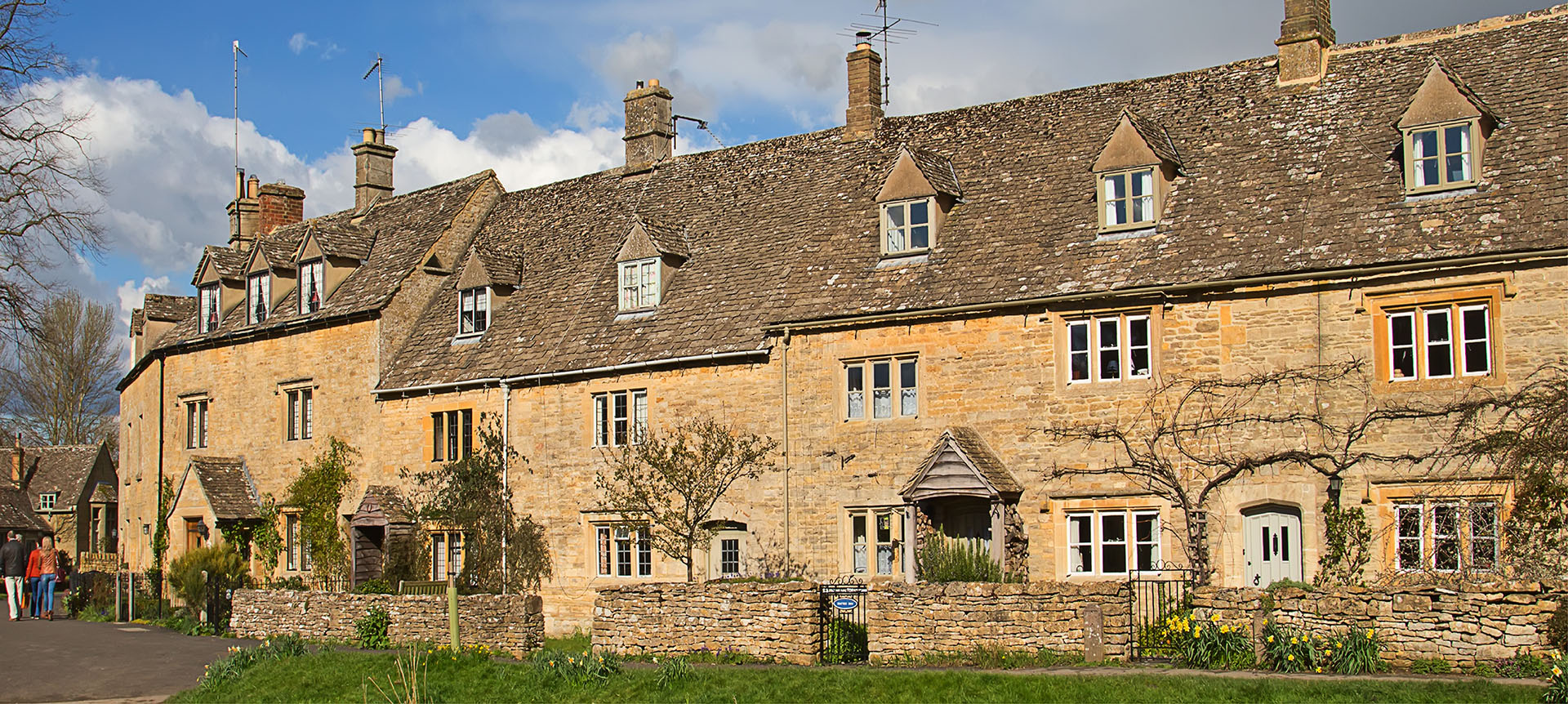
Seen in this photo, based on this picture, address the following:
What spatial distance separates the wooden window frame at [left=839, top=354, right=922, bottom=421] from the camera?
2638 cm

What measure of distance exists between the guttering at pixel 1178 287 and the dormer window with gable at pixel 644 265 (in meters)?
4.07

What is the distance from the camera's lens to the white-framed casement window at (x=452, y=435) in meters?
33.0

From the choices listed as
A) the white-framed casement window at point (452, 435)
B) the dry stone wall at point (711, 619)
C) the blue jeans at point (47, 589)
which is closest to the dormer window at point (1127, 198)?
the dry stone wall at point (711, 619)

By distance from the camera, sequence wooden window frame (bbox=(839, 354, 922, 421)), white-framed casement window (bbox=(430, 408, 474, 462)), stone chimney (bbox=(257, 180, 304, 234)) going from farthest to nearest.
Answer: stone chimney (bbox=(257, 180, 304, 234)) → white-framed casement window (bbox=(430, 408, 474, 462)) → wooden window frame (bbox=(839, 354, 922, 421))

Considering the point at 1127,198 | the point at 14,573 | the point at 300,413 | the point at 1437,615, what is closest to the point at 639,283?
the point at 1127,198

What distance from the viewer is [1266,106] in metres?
26.5

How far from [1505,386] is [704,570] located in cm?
1481

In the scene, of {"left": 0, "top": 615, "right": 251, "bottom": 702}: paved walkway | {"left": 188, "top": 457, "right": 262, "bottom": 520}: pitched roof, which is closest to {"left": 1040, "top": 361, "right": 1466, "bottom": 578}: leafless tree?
{"left": 0, "top": 615, "right": 251, "bottom": 702}: paved walkway

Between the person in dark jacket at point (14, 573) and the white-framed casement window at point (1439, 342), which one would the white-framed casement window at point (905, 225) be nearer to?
the white-framed casement window at point (1439, 342)

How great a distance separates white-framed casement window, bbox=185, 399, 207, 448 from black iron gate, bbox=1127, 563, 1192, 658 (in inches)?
1106

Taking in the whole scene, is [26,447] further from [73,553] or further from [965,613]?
[965,613]

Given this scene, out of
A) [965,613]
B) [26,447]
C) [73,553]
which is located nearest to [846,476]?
[965,613]

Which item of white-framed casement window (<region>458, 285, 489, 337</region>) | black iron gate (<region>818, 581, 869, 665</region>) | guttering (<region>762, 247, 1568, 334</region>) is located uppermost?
white-framed casement window (<region>458, 285, 489, 337</region>)

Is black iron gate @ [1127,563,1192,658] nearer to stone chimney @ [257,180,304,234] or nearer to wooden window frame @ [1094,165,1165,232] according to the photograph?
wooden window frame @ [1094,165,1165,232]
